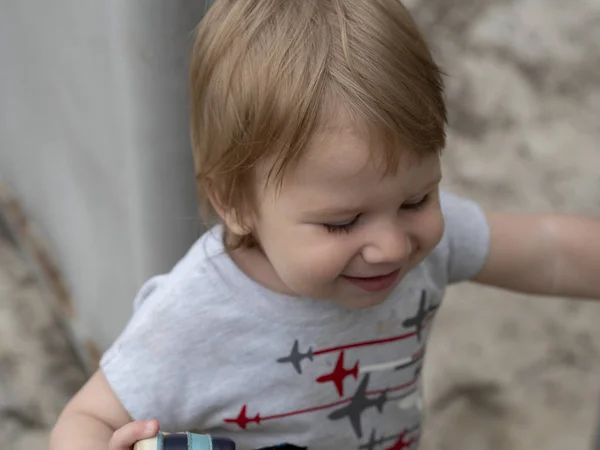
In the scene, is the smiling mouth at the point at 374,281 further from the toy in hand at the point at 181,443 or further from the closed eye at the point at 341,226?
the toy in hand at the point at 181,443

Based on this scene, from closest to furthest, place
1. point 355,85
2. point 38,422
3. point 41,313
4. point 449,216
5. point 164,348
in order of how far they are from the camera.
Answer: point 355,85
point 164,348
point 449,216
point 38,422
point 41,313

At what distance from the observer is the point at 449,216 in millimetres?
866

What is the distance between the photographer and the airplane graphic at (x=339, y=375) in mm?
811

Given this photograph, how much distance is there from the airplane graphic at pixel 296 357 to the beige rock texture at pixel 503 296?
57 cm

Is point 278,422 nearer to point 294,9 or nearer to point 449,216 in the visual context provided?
point 449,216

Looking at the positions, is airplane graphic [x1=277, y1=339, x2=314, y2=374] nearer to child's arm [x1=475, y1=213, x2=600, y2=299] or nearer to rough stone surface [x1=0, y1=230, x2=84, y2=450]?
child's arm [x1=475, y1=213, x2=600, y2=299]

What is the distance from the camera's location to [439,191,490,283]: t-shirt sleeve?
2.83ft

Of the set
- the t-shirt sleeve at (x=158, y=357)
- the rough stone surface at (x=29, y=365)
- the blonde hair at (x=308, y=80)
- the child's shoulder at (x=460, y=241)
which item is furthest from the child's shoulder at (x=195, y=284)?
the rough stone surface at (x=29, y=365)

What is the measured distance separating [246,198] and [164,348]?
16 cm

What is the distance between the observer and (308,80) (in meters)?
0.62

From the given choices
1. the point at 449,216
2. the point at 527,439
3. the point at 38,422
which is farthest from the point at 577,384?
the point at 38,422

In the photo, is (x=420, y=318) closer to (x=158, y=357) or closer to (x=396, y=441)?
(x=396, y=441)

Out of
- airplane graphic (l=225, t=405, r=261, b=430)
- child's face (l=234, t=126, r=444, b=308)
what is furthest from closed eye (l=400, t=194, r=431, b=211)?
airplane graphic (l=225, t=405, r=261, b=430)

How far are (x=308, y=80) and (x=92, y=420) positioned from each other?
0.36 meters
